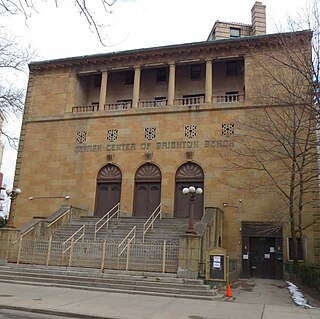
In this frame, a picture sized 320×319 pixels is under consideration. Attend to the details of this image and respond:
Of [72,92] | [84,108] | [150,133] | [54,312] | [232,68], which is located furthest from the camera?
[72,92]

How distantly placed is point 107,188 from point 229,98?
10.7 meters

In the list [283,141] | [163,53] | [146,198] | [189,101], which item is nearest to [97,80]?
[163,53]

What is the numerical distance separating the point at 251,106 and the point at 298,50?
7146 mm

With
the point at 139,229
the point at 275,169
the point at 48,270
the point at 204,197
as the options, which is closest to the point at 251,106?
the point at 275,169

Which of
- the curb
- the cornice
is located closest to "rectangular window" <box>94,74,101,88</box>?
the cornice

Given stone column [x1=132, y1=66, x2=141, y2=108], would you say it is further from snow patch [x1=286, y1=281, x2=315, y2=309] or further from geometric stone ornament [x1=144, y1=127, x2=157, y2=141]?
snow patch [x1=286, y1=281, x2=315, y2=309]

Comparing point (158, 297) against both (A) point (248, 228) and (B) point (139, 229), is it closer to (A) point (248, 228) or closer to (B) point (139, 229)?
(B) point (139, 229)

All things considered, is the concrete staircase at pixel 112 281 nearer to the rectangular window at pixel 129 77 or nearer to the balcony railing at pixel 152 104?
the balcony railing at pixel 152 104

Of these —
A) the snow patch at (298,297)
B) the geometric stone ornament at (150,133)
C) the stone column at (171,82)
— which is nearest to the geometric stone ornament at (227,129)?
the stone column at (171,82)

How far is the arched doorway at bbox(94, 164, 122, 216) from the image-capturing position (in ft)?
85.8

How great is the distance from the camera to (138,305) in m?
11.4

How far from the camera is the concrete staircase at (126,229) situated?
20.1 metres

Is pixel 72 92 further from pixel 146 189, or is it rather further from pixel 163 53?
pixel 146 189

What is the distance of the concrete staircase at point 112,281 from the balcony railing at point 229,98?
14.2 metres
